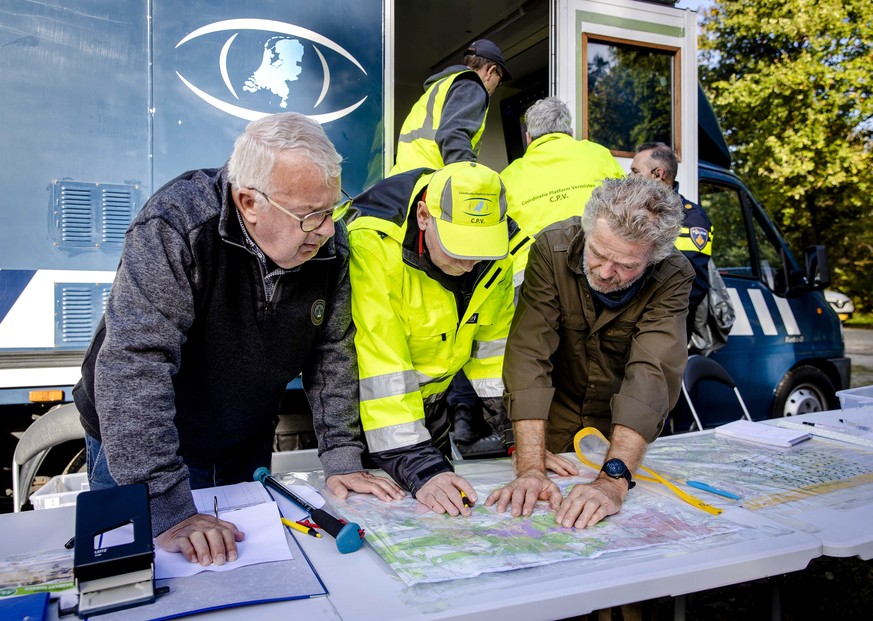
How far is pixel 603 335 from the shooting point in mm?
2256

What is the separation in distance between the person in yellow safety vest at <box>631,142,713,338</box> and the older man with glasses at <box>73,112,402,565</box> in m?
2.14

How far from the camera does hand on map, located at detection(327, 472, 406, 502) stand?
168 cm

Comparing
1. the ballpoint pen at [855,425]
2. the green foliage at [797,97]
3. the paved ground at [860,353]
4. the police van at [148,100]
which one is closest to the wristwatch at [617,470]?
the ballpoint pen at [855,425]

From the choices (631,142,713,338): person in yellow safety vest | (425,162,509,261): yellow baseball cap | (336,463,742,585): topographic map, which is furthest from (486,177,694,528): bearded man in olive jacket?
(631,142,713,338): person in yellow safety vest

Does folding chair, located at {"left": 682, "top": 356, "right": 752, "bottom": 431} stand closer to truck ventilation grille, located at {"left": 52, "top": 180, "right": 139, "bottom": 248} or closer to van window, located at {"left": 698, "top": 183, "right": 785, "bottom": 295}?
van window, located at {"left": 698, "top": 183, "right": 785, "bottom": 295}

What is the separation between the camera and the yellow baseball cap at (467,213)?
1.72 meters

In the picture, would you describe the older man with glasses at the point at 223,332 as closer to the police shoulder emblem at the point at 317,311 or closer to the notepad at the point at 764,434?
the police shoulder emblem at the point at 317,311

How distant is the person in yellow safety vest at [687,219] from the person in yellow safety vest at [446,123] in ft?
2.95

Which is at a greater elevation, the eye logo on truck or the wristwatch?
the eye logo on truck

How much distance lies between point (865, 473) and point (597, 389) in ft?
2.71

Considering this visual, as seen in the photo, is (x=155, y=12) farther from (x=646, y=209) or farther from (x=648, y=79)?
(x=648, y=79)

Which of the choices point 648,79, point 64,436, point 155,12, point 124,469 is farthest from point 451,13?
point 124,469

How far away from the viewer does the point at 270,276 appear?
1.61 metres

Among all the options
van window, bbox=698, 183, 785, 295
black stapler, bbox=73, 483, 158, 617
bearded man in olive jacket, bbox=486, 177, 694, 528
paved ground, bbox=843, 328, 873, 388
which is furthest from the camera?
paved ground, bbox=843, 328, 873, 388
